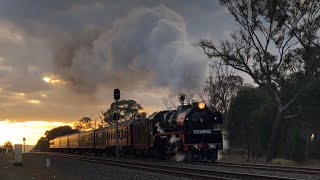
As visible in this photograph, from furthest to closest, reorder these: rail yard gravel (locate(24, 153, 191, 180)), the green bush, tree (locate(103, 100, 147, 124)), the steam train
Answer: tree (locate(103, 100, 147, 124))
the green bush
the steam train
rail yard gravel (locate(24, 153, 191, 180))

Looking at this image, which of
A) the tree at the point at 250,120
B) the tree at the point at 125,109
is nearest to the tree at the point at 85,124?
the tree at the point at 125,109

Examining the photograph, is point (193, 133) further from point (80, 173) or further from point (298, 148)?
point (298, 148)

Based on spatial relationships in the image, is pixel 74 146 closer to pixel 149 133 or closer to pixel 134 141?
pixel 134 141

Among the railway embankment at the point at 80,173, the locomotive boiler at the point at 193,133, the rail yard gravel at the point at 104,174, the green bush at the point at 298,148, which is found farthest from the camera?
the green bush at the point at 298,148

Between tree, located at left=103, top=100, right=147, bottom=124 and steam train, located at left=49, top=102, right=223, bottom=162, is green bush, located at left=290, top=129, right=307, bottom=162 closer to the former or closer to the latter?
steam train, located at left=49, top=102, right=223, bottom=162

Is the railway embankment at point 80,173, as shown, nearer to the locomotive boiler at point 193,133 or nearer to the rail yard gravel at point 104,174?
the rail yard gravel at point 104,174

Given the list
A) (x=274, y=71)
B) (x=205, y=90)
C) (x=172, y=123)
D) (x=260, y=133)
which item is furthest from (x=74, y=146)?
(x=172, y=123)

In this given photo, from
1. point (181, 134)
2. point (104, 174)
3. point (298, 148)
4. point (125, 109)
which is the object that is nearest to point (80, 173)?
point (104, 174)

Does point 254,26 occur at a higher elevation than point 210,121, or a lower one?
higher

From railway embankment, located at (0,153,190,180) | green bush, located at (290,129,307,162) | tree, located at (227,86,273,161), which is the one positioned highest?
tree, located at (227,86,273,161)

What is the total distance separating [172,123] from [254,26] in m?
17.0

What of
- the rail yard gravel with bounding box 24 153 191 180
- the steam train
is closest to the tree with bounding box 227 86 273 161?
the steam train

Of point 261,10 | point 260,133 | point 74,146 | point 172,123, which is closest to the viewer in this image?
point 172,123

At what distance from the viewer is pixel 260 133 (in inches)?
2035
